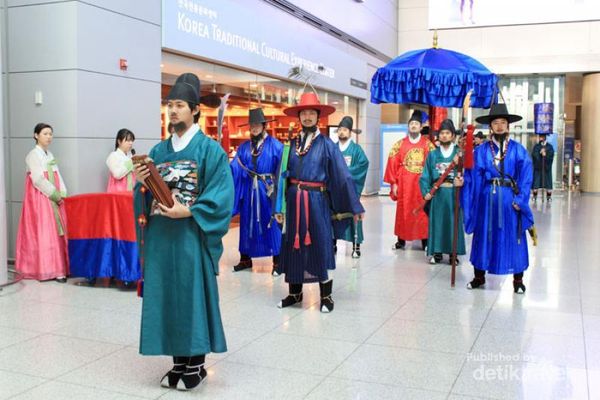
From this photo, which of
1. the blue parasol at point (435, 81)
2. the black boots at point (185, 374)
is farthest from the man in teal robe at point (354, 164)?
the black boots at point (185, 374)

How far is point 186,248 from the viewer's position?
135 inches

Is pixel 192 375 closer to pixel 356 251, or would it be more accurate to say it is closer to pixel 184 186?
pixel 184 186

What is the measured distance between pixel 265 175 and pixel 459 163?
2.03m

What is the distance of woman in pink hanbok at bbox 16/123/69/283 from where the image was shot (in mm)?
6324

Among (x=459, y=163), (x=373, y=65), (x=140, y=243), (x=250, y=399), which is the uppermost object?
(x=373, y=65)

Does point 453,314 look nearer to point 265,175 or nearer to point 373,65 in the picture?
point 265,175

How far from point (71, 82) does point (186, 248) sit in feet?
13.3

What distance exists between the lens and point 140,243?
11.7ft

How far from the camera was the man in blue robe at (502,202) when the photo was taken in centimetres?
575

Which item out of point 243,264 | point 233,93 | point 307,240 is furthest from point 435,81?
point 233,93

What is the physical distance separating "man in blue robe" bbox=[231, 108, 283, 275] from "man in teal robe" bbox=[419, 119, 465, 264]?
68.7 inches

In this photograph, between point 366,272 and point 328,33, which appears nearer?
point 366,272

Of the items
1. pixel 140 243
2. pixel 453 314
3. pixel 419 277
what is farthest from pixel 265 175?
pixel 140 243

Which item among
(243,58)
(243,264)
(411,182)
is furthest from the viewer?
(243,58)
